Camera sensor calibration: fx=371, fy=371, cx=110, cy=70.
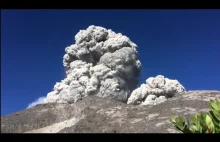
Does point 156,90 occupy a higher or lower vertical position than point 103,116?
higher

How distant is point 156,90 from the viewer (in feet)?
140

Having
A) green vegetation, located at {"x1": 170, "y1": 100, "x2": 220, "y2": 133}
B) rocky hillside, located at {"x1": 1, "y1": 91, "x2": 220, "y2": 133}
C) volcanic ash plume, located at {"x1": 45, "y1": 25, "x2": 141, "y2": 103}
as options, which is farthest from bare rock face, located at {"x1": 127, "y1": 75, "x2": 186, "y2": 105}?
green vegetation, located at {"x1": 170, "y1": 100, "x2": 220, "y2": 133}

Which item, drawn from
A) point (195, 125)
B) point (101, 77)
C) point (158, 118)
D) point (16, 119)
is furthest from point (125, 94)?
point (195, 125)

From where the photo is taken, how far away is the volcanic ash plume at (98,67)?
45.8 metres

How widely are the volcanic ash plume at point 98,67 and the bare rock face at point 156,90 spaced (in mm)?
3475

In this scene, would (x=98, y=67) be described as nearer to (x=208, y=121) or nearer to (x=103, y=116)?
(x=103, y=116)

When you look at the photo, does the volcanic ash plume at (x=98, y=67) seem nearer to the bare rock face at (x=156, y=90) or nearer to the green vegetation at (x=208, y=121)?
the bare rock face at (x=156, y=90)

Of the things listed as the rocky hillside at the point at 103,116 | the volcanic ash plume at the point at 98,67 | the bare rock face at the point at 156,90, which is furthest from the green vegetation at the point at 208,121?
the volcanic ash plume at the point at 98,67

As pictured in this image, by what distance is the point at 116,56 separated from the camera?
1890 inches

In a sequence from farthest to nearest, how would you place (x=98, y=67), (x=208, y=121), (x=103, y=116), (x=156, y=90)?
1. (x=98, y=67)
2. (x=156, y=90)
3. (x=103, y=116)
4. (x=208, y=121)

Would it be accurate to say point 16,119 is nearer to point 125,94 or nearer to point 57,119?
point 57,119

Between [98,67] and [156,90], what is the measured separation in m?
8.84

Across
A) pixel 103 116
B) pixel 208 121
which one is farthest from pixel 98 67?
pixel 208 121

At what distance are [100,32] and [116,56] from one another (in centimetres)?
459
